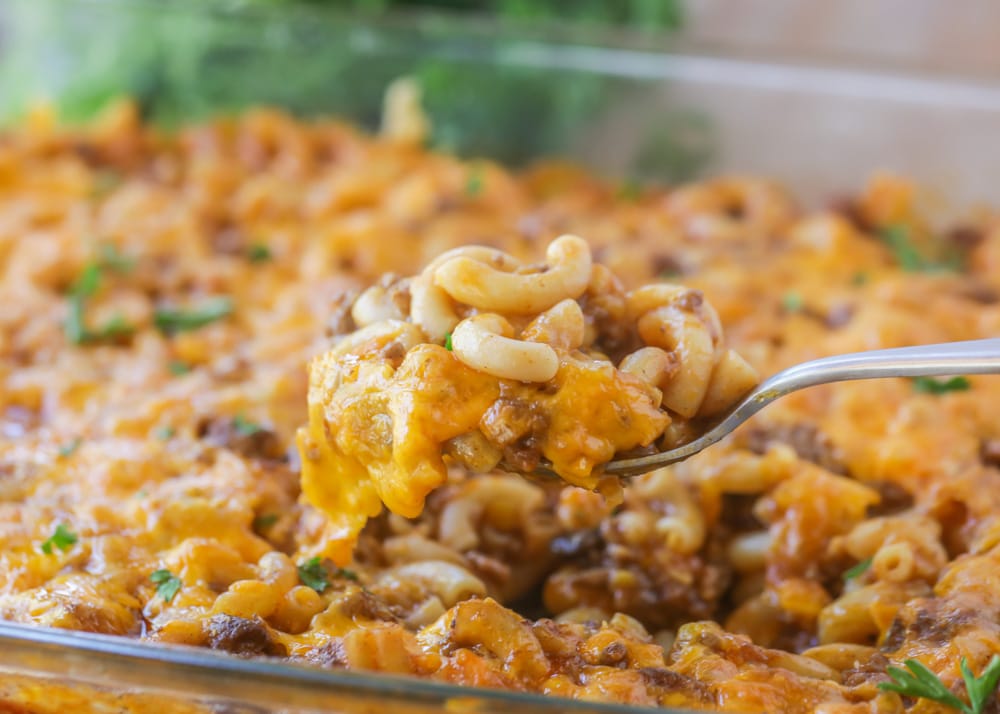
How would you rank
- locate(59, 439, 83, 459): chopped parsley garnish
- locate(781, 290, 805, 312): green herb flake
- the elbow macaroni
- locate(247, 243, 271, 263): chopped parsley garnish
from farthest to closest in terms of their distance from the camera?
1. locate(247, 243, 271, 263): chopped parsley garnish
2. locate(781, 290, 805, 312): green herb flake
3. locate(59, 439, 83, 459): chopped parsley garnish
4. the elbow macaroni

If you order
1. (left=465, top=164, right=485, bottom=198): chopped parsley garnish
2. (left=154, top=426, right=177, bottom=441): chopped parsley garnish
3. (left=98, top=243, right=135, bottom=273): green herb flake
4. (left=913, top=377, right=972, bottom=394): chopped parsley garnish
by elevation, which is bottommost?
(left=154, top=426, right=177, bottom=441): chopped parsley garnish

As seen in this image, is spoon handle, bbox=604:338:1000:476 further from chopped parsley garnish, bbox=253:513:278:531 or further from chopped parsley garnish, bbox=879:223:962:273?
chopped parsley garnish, bbox=879:223:962:273

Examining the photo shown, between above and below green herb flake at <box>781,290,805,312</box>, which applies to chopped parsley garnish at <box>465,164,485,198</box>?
above

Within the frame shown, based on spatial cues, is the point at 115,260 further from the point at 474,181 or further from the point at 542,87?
the point at 542,87

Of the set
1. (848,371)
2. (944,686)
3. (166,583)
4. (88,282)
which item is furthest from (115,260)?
(944,686)

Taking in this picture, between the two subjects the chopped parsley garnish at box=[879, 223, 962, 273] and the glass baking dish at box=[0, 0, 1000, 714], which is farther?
the glass baking dish at box=[0, 0, 1000, 714]

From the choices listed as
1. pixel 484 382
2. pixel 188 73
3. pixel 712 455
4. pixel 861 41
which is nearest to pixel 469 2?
pixel 188 73

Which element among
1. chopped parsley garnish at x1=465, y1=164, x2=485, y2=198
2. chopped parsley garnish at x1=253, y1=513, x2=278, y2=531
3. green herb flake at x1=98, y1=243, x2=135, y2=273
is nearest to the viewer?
chopped parsley garnish at x1=253, y1=513, x2=278, y2=531

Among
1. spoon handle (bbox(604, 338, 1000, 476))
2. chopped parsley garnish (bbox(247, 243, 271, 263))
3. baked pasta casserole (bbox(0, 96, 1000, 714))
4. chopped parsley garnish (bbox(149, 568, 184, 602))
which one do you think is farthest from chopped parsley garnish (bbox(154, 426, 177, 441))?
spoon handle (bbox(604, 338, 1000, 476))
